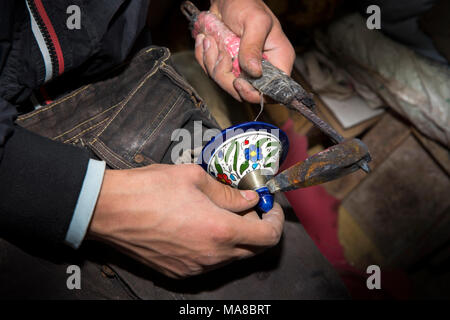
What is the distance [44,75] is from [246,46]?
0.53 meters

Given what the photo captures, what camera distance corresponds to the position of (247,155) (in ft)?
2.63

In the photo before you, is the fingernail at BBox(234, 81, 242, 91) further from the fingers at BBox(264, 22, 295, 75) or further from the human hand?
the fingers at BBox(264, 22, 295, 75)

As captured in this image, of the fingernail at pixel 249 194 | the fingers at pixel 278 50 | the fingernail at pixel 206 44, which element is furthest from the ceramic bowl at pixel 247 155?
the fingernail at pixel 206 44

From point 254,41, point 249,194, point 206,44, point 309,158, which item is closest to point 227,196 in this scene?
point 249,194

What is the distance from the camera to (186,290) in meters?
0.90

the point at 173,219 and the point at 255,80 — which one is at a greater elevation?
the point at 255,80

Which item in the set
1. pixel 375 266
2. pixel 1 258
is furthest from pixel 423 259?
pixel 1 258

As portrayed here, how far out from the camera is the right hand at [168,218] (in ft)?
2.08

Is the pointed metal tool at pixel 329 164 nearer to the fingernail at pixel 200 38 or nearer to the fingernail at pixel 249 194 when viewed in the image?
the fingernail at pixel 249 194

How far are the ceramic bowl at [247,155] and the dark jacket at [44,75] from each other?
1.06 ft

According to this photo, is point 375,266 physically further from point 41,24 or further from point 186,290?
point 41,24

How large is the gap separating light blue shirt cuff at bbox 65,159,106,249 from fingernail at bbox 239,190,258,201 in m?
0.34

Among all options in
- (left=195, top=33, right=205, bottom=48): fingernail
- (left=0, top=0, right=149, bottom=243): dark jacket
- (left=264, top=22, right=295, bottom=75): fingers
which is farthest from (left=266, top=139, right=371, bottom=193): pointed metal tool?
(left=195, top=33, right=205, bottom=48): fingernail

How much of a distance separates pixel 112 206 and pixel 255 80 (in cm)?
50
